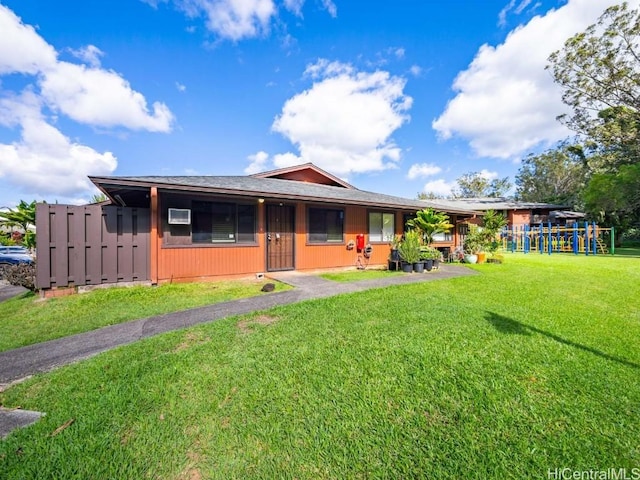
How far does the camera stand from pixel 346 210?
9.01 meters

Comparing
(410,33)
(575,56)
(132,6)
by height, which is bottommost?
(132,6)

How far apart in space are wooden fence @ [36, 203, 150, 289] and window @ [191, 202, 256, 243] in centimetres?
110

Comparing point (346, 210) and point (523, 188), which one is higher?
point (523, 188)

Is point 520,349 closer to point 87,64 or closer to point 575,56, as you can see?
point 87,64

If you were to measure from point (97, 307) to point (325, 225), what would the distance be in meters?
5.95

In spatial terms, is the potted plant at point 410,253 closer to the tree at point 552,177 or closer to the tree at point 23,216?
the tree at point 23,216

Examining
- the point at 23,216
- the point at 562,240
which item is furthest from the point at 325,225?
the point at 562,240

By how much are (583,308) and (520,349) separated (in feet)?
8.81

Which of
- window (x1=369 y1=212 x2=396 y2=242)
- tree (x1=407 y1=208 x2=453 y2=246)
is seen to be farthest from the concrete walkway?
tree (x1=407 y1=208 x2=453 y2=246)

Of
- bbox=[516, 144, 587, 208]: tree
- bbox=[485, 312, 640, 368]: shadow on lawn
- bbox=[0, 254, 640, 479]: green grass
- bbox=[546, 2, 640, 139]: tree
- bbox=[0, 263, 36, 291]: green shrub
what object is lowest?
bbox=[0, 254, 640, 479]: green grass

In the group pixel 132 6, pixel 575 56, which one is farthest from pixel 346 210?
pixel 575 56

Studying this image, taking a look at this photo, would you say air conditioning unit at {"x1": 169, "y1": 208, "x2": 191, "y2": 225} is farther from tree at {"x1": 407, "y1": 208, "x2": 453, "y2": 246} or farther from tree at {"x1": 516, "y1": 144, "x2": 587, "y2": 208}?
tree at {"x1": 516, "y1": 144, "x2": 587, "y2": 208}

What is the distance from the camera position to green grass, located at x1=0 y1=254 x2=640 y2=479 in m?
1.54

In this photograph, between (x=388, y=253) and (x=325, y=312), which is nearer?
(x=325, y=312)
